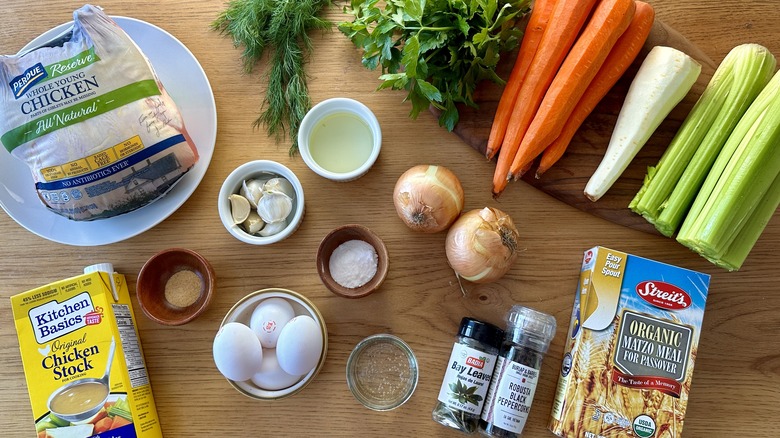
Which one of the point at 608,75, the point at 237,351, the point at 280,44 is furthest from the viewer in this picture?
the point at 280,44

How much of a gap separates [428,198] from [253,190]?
0.36m

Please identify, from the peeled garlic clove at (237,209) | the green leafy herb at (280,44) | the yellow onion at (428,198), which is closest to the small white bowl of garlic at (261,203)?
the peeled garlic clove at (237,209)

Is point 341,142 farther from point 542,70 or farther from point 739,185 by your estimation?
point 739,185

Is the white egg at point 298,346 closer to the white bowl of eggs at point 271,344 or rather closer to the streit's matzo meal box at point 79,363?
the white bowl of eggs at point 271,344

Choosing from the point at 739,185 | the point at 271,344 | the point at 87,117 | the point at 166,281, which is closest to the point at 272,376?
the point at 271,344

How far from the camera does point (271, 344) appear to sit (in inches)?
40.0

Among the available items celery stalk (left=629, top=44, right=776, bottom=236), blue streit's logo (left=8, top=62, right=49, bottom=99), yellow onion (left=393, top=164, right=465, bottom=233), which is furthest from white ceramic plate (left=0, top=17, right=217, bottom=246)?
celery stalk (left=629, top=44, right=776, bottom=236)

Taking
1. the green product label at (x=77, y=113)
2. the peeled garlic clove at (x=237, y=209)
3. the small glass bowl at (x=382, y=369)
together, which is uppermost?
the green product label at (x=77, y=113)

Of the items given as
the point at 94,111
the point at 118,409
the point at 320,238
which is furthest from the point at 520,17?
the point at 118,409

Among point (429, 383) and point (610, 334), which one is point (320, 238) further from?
point (610, 334)

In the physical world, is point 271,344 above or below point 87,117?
below

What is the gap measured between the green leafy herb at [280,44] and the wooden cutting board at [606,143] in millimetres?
370

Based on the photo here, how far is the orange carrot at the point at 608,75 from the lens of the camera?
3.34 ft

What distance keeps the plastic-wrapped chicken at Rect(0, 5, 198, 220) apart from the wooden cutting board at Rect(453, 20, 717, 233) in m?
0.64
